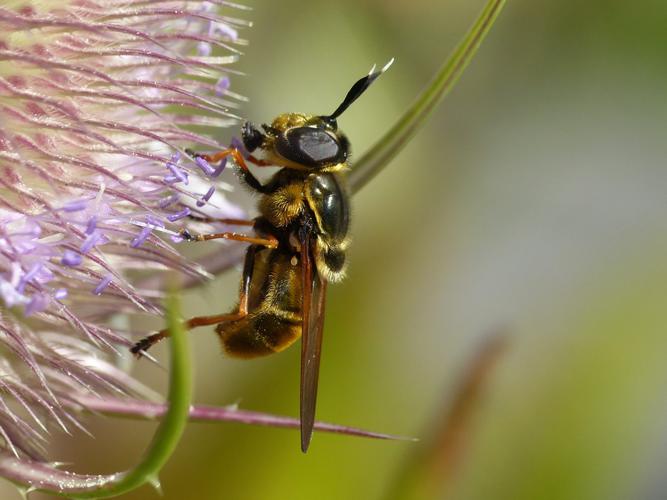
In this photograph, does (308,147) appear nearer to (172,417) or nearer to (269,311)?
(269,311)

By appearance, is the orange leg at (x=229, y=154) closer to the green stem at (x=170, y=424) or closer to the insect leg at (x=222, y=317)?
the insect leg at (x=222, y=317)

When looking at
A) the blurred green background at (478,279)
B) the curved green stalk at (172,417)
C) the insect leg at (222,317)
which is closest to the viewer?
the curved green stalk at (172,417)

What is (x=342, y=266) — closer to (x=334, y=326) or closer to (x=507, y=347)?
(x=507, y=347)

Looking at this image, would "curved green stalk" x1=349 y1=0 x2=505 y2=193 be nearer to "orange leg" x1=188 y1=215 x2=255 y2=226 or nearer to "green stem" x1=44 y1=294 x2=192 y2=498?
"orange leg" x1=188 y1=215 x2=255 y2=226

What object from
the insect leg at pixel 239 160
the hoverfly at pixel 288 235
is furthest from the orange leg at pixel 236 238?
the insect leg at pixel 239 160

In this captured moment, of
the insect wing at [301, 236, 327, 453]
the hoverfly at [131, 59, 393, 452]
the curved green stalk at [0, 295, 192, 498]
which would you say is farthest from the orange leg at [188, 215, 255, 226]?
the curved green stalk at [0, 295, 192, 498]

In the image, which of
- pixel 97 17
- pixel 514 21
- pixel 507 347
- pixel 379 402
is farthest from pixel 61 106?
pixel 514 21

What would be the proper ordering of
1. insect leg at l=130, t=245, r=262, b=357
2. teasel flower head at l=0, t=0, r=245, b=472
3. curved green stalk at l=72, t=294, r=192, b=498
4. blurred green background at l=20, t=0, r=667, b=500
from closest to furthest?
1. curved green stalk at l=72, t=294, r=192, b=498
2. teasel flower head at l=0, t=0, r=245, b=472
3. insect leg at l=130, t=245, r=262, b=357
4. blurred green background at l=20, t=0, r=667, b=500

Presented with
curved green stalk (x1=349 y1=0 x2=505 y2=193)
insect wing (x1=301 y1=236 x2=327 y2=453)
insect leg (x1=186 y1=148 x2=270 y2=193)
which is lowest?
insect wing (x1=301 y1=236 x2=327 y2=453)
